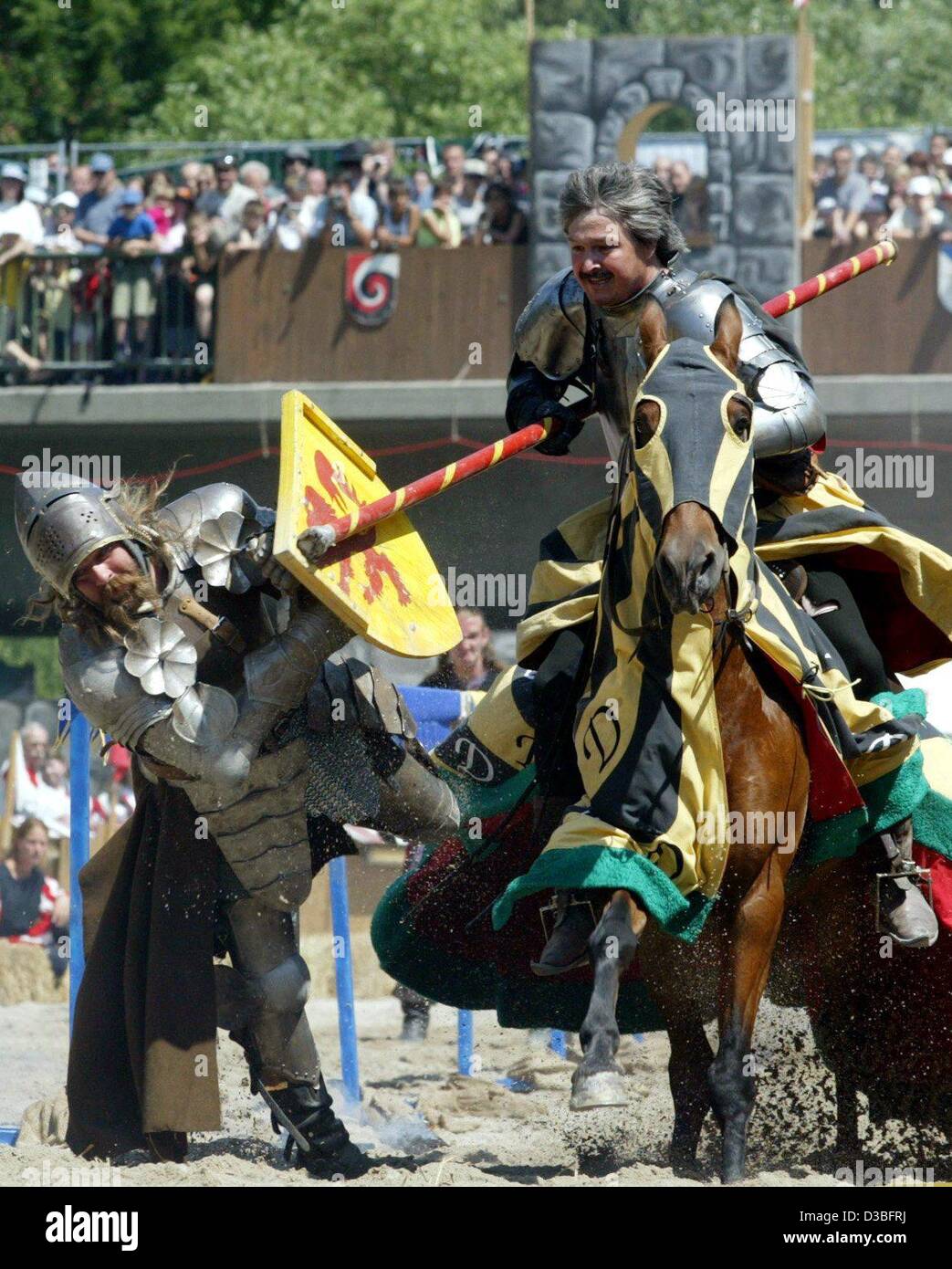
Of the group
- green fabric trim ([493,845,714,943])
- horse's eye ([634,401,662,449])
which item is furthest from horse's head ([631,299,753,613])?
green fabric trim ([493,845,714,943])

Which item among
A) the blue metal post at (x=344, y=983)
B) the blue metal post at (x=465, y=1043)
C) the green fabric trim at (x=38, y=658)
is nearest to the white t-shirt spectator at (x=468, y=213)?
the green fabric trim at (x=38, y=658)

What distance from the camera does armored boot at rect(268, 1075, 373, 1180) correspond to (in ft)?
17.6

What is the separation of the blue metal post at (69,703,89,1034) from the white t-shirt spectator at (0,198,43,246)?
7.86m

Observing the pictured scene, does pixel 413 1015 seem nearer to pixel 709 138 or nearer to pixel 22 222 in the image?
pixel 709 138

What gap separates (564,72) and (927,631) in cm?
883

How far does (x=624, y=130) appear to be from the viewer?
13.1 metres

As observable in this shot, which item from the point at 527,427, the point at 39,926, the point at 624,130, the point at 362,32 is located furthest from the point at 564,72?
the point at 362,32

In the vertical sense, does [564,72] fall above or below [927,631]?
above

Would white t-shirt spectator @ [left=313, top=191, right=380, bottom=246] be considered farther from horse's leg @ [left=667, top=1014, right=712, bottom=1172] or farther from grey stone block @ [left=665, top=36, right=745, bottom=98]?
horse's leg @ [left=667, top=1014, right=712, bottom=1172]

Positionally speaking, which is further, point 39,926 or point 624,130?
point 624,130

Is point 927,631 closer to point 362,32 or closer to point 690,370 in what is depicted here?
point 690,370

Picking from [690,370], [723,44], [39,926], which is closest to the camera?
[690,370]

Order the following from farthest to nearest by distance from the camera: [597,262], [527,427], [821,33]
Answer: [821,33], [527,427], [597,262]
